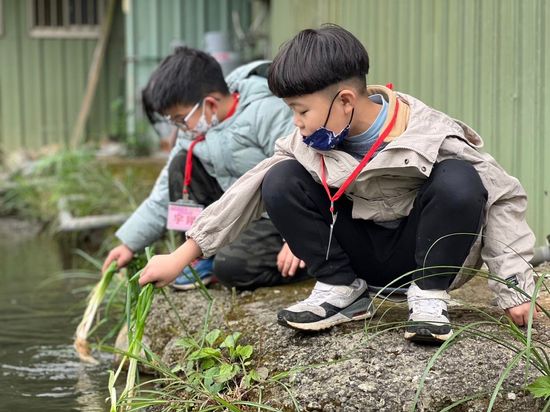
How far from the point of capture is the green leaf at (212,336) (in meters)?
3.24

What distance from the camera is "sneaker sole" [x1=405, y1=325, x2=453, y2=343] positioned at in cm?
278

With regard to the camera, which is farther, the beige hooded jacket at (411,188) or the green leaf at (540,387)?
the beige hooded jacket at (411,188)

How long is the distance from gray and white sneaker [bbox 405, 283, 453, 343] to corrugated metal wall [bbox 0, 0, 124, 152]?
9.15m

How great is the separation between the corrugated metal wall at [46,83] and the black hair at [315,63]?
9018 mm

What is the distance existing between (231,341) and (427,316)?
2.08 feet

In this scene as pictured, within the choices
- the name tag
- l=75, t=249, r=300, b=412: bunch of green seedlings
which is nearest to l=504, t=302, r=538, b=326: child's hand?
l=75, t=249, r=300, b=412: bunch of green seedlings

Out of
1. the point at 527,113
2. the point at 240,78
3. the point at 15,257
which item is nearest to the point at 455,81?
the point at 527,113

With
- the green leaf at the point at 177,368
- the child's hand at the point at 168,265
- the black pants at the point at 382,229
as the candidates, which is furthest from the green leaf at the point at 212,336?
the black pants at the point at 382,229

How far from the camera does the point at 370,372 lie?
2.80 m

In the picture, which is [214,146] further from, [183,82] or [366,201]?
[366,201]

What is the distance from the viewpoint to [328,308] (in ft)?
10.2

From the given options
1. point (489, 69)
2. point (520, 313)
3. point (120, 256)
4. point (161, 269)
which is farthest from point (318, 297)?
point (489, 69)

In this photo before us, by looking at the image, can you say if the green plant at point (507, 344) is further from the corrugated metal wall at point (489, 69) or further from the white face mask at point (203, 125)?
the white face mask at point (203, 125)

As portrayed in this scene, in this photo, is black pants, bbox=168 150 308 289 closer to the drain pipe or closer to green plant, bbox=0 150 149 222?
the drain pipe
